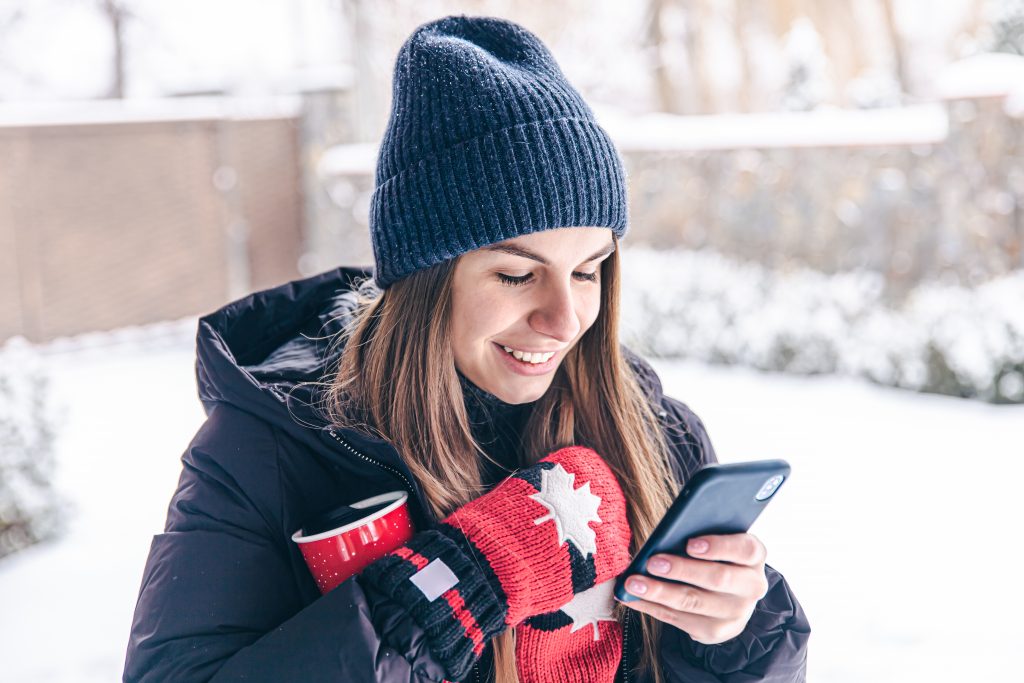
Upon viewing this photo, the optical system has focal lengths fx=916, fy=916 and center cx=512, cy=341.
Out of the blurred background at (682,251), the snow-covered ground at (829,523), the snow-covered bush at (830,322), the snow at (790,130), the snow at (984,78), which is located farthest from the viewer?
the snow at (790,130)

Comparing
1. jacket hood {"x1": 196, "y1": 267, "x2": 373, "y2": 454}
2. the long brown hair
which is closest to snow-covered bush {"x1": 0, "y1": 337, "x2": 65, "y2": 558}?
jacket hood {"x1": 196, "y1": 267, "x2": 373, "y2": 454}

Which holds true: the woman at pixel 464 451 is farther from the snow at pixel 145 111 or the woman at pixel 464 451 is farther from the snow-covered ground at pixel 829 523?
the snow at pixel 145 111

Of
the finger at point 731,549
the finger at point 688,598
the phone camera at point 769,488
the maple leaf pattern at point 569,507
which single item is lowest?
the finger at point 688,598

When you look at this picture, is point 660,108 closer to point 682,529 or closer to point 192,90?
point 192,90

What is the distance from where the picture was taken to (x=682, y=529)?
981 mm

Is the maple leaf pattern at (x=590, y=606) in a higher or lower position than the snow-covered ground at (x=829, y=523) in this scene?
higher

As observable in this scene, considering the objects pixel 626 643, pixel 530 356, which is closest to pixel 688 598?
pixel 626 643

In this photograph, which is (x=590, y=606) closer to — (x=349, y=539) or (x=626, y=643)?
(x=626, y=643)

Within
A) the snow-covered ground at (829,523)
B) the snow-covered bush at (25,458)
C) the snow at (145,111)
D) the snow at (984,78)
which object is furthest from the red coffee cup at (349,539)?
the snow at (145,111)

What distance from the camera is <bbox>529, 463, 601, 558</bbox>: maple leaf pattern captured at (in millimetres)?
1047

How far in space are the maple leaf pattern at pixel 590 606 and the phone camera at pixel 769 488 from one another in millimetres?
240

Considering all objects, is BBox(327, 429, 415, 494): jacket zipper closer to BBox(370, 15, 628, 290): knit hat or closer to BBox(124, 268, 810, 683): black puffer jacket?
BBox(124, 268, 810, 683): black puffer jacket

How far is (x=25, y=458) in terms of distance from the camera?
364 centimetres

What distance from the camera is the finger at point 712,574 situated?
983 mm
